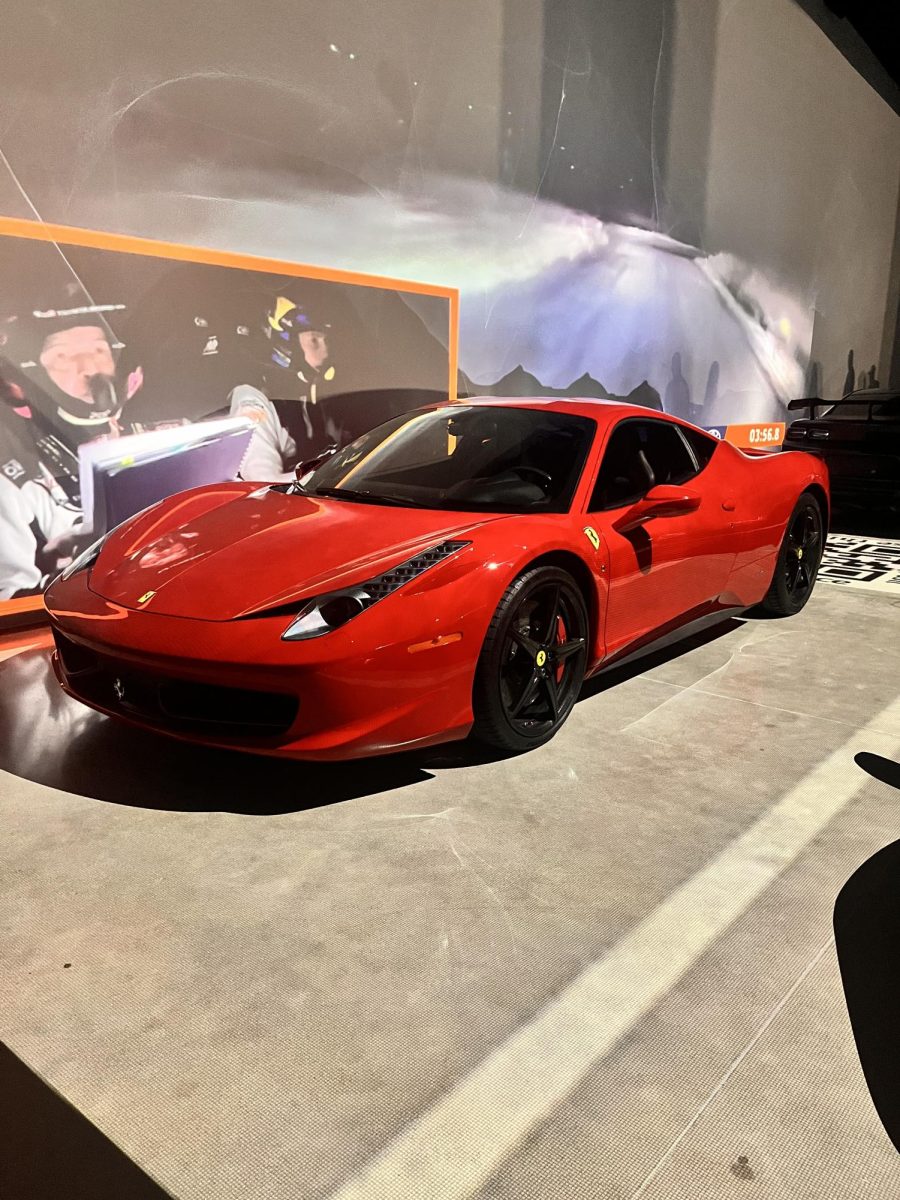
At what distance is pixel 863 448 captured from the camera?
6.28 metres

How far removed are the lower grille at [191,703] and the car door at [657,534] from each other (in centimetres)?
120

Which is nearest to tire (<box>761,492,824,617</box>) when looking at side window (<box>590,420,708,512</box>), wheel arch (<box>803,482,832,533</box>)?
wheel arch (<box>803,482,832,533</box>)

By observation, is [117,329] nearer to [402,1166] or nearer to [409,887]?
[409,887]

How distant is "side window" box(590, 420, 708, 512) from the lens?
288 cm

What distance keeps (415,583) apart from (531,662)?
1.67 feet

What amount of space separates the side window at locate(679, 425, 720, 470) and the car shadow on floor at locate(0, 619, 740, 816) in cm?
163

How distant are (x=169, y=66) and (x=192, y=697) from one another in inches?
146

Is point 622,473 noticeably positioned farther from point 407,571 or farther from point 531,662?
point 407,571

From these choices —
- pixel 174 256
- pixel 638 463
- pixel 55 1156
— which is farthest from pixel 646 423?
pixel 55 1156

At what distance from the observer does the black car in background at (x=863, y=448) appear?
6.18 meters

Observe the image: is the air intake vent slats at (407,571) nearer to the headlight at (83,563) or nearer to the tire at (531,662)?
the tire at (531,662)

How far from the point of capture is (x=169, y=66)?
13.9ft

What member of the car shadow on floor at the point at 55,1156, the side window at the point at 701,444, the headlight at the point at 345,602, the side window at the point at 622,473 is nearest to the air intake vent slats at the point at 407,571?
the headlight at the point at 345,602

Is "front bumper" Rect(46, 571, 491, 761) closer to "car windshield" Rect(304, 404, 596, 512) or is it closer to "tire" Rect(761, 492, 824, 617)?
"car windshield" Rect(304, 404, 596, 512)
